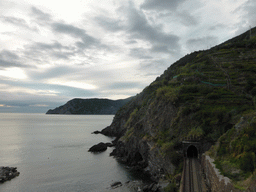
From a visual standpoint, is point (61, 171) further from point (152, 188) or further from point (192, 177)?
point (192, 177)

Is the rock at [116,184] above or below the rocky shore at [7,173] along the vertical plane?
below

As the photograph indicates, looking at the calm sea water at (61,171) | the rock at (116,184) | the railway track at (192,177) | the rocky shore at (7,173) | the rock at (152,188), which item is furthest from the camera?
the rocky shore at (7,173)

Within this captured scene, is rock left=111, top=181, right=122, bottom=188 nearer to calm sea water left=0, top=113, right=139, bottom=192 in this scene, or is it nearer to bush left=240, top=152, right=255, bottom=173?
calm sea water left=0, top=113, right=139, bottom=192

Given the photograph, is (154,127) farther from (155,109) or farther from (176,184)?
(176,184)

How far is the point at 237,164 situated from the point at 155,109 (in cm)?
3569

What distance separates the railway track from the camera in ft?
75.4

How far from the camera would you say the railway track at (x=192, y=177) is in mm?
22969

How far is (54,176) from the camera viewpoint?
4681 cm

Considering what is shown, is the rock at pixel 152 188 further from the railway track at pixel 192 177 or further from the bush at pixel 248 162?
the bush at pixel 248 162

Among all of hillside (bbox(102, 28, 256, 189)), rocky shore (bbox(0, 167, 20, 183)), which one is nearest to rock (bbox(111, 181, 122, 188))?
hillside (bbox(102, 28, 256, 189))

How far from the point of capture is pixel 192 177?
85.4 feet

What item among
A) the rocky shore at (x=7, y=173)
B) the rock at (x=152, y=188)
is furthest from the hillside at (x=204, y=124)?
the rocky shore at (x=7, y=173)

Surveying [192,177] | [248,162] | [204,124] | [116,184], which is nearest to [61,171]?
[116,184]

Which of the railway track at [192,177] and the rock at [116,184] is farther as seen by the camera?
the rock at [116,184]
